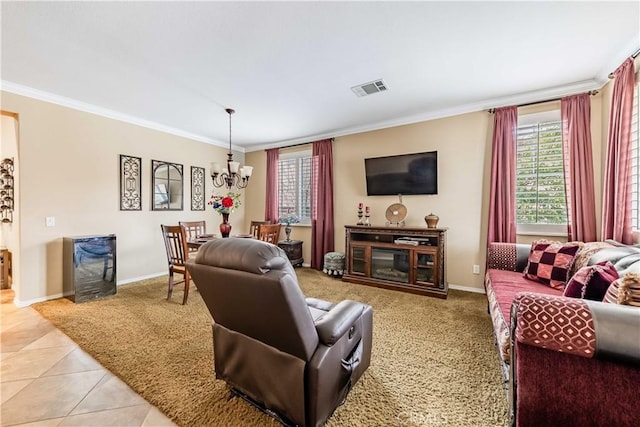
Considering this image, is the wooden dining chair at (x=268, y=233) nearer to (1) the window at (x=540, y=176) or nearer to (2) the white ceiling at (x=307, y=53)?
(2) the white ceiling at (x=307, y=53)

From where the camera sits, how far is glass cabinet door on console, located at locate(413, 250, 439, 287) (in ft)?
12.0

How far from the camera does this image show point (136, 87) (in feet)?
10.5

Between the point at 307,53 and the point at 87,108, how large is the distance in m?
3.40

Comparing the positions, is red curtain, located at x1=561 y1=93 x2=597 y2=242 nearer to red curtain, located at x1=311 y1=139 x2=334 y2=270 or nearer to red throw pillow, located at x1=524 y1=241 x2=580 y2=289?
red throw pillow, located at x1=524 y1=241 x2=580 y2=289

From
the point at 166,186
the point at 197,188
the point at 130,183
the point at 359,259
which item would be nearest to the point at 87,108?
the point at 130,183

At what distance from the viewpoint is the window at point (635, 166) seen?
2.40 m

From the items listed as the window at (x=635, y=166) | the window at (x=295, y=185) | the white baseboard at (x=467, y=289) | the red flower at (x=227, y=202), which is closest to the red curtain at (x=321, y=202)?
the window at (x=295, y=185)

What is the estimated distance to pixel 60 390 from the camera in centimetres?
178

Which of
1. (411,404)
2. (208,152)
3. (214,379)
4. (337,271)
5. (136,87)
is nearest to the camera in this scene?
(411,404)

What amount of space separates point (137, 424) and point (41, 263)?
10.6 feet

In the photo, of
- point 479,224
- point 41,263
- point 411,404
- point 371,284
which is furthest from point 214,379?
point 479,224

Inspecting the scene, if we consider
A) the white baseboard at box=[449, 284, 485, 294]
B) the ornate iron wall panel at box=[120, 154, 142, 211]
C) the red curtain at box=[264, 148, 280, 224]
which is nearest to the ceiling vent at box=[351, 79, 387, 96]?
the red curtain at box=[264, 148, 280, 224]

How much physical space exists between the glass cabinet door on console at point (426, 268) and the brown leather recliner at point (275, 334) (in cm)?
238

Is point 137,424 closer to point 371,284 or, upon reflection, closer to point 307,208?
point 371,284
